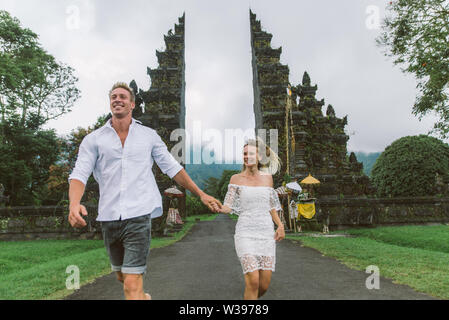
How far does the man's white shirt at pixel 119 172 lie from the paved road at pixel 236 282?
7.37 ft

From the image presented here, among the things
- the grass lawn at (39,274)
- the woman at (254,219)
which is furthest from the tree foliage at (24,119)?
the woman at (254,219)

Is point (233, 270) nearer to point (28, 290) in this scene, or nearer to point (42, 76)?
point (28, 290)

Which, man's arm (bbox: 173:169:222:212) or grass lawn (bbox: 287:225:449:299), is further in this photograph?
grass lawn (bbox: 287:225:449:299)

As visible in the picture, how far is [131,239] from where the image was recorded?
2873 mm

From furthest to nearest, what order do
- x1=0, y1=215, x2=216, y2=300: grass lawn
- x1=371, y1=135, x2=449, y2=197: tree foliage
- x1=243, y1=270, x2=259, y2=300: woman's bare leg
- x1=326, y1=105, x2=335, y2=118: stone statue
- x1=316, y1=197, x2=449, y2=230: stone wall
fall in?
x1=371, y1=135, x2=449, y2=197: tree foliage < x1=326, y1=105, x2=335, y2=118: stone statue < x1=316, y1=197, x2=449, y2=230: stone wall < x1=0, y1=215, x2=216, y2=300: grass lawn < x1=243, y1=270, x2=259, y2=300: woman's bare leg

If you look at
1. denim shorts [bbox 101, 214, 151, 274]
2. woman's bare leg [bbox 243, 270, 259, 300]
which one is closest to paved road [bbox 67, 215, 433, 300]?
woman's bare leg [bbox 243, 270, 259, 300]

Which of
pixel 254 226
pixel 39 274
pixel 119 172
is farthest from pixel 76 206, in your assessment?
pixel 39 274

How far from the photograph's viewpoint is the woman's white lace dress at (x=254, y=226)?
12.0ft

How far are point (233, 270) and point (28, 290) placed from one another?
12.6 ft

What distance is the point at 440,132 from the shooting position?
53.8ft

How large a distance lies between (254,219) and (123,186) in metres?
1.65

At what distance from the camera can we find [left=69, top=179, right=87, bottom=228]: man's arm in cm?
269

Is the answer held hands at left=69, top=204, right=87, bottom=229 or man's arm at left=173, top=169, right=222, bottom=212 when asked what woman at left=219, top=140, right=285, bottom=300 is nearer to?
man's arm at left=173, top=169, right=222, bottom=212
